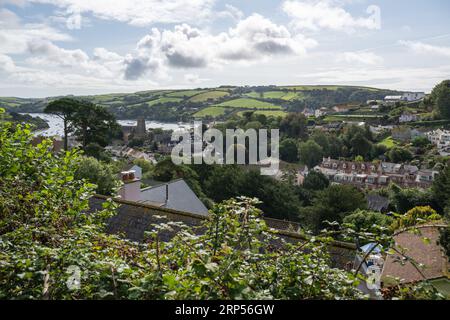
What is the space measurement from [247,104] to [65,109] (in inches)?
4293

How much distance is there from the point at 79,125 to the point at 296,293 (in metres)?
31.0

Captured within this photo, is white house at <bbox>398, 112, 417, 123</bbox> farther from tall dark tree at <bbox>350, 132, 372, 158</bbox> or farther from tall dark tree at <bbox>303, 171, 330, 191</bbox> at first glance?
tall dark tree at <bbox>303, 171, 330, 191</bbox>

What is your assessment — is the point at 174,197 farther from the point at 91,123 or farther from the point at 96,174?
the point at 91,123

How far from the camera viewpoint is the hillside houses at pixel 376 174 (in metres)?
58.8

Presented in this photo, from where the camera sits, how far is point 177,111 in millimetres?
136875

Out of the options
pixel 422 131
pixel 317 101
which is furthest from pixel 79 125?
pixel 317 101

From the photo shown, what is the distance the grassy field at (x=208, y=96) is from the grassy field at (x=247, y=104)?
11676 mm

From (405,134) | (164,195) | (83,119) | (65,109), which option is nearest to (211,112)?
(405,134)

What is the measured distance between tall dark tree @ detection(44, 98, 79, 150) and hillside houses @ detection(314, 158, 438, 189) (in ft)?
149

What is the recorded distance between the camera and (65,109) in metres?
29.9

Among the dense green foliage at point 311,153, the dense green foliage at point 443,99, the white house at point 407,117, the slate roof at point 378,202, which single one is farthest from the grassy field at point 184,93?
the slate roof at point 378,202

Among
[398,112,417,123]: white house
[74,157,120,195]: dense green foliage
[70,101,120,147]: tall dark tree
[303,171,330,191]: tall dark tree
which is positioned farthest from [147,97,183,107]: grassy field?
[74,157,120,195]: dense green foliage

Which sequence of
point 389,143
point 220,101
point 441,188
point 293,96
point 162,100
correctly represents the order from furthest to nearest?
point 293,96, point 162,100, point 220,101, point 389,143, point 441,188

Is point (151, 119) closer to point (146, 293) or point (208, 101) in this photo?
point (208, 101)
